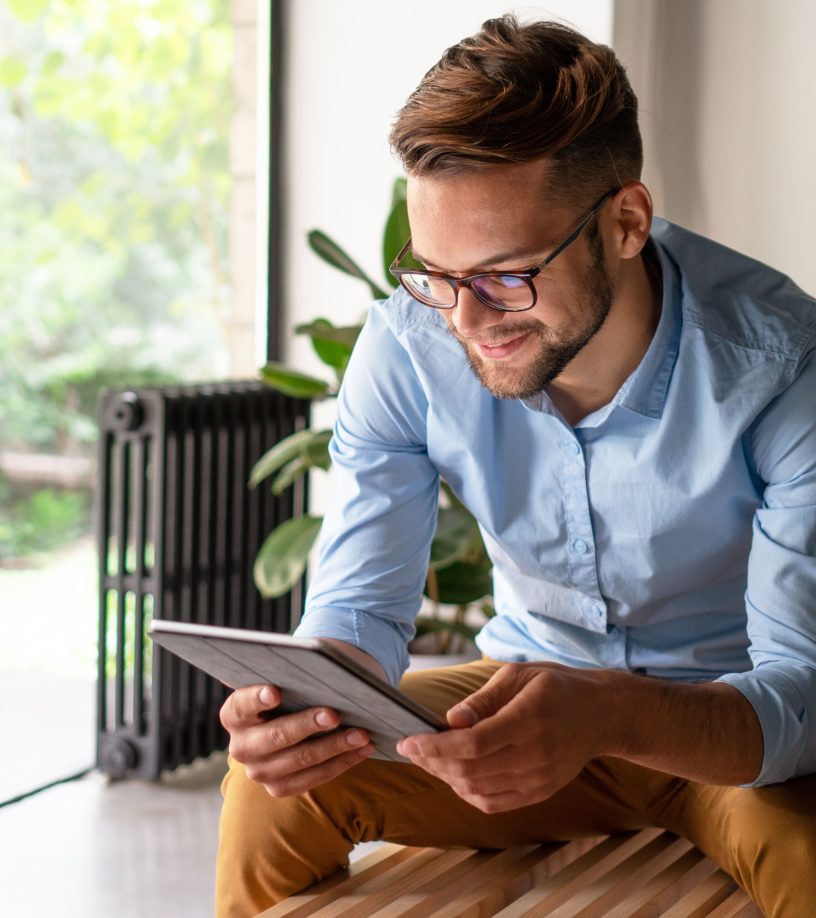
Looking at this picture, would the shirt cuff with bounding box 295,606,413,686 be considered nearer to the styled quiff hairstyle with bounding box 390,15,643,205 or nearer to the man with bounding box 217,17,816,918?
the man with bounding box 217,17,816,918

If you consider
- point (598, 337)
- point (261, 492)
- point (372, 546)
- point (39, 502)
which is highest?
point (598, 337)

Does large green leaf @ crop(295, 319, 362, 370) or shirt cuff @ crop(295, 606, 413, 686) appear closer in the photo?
shirt cuff @ crop(295, 606, 413, 686)

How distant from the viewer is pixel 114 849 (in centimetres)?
204

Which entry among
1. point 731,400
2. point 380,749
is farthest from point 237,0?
point 380,749

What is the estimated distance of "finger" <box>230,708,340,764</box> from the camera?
1039mm

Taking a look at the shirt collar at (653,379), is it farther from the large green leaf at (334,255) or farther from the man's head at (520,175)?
the large green leaf at (334,255)

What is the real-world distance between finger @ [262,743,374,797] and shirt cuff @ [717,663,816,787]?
39 centimetres

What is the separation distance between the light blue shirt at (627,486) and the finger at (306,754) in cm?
22

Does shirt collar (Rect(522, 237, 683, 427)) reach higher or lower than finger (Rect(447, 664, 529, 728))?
higher

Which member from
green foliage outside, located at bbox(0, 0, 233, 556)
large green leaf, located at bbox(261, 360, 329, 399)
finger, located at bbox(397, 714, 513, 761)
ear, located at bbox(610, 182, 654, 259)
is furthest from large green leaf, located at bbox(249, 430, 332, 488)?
green foliage outside, located at bbox(0, 0, 233, 556)

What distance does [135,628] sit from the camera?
2.25 meters

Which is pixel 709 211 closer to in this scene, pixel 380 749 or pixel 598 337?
pixel 598 337

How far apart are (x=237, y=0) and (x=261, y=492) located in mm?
1518

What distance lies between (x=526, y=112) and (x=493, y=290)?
195mm
